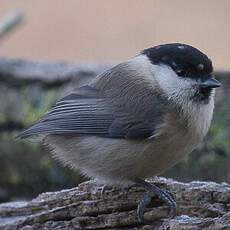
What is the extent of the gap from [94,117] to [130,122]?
0.58ft

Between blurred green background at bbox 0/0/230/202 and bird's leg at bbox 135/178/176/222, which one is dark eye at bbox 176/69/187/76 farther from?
blurred green background at bbox 0/0/230/202

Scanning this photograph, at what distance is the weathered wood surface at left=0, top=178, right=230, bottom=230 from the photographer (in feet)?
9.48

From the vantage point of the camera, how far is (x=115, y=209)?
10.4 feet

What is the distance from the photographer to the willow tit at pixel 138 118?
3238 mm

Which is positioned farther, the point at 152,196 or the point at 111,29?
the point at 111,29

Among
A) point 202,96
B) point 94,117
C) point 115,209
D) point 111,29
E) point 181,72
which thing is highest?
point 181,72

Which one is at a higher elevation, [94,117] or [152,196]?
[94,117]

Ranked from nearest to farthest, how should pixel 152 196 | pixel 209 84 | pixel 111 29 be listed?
pixel 152 196 → pixel 209 84 → pixel 111 29

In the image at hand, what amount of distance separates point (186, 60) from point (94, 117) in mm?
526

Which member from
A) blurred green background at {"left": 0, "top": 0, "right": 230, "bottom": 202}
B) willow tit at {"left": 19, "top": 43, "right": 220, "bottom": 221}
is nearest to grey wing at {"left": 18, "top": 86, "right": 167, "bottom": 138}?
willow tit at {"left": 19, "top": 43, "right": 220, "bottom": 221}

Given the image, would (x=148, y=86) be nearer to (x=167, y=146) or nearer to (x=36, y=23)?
(x=167, y=146)

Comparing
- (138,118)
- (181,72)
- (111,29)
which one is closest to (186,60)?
(181,72)

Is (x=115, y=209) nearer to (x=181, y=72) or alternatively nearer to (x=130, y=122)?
(x=130, y=122)

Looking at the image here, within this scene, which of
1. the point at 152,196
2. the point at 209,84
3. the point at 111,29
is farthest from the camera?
the point at 111,29
